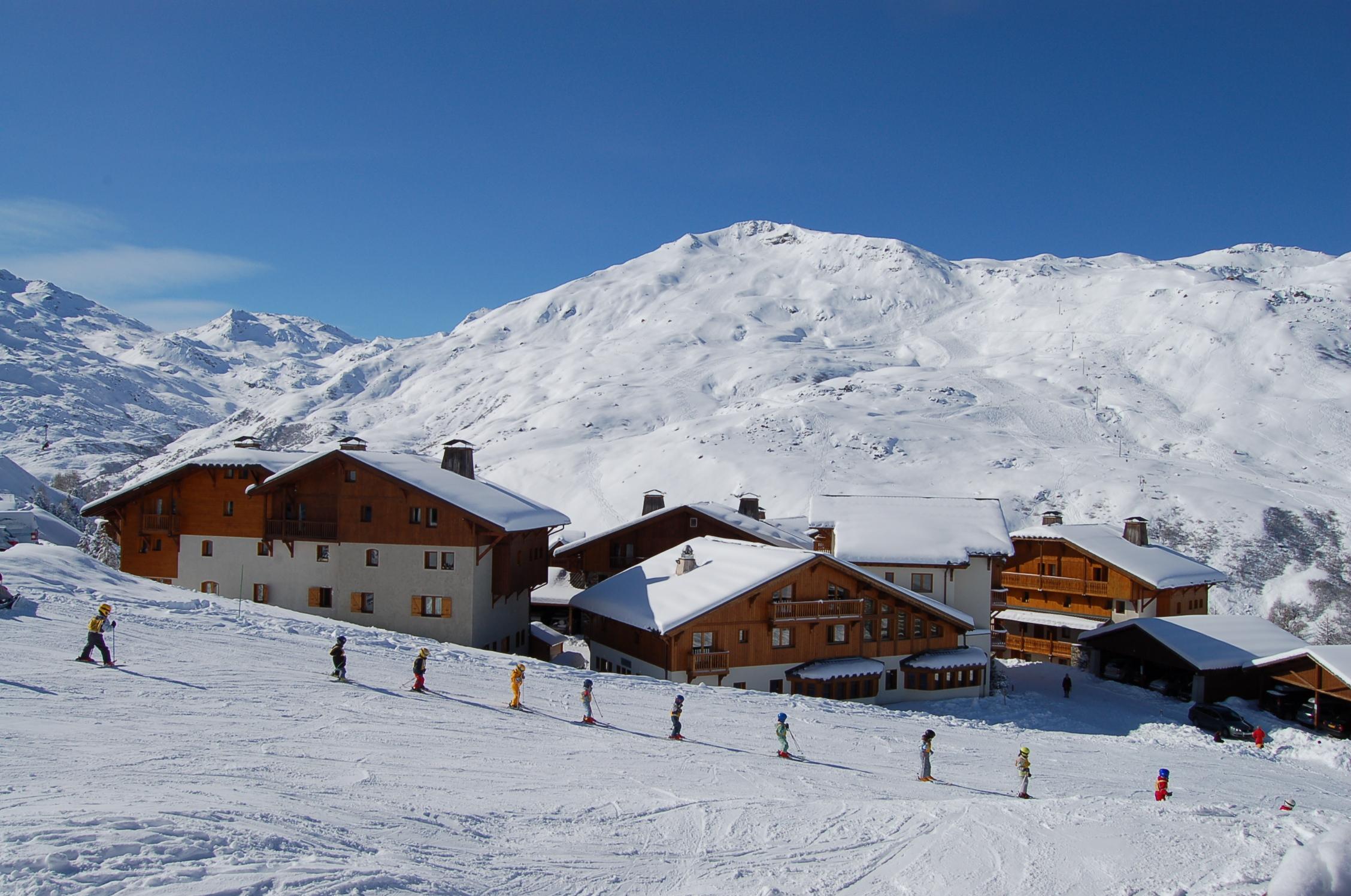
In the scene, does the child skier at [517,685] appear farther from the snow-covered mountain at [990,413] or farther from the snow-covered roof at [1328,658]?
the snow-covered mountain at [990,413]

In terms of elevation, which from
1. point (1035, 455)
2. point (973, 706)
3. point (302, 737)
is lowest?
point (973, 706)

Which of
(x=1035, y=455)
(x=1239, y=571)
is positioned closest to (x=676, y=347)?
(x=1035, y=455)

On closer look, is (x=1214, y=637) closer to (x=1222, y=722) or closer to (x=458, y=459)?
(x=1222, y=722)

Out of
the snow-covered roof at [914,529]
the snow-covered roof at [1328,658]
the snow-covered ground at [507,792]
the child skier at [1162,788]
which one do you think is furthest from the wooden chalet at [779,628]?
the child skier at [1162,788]

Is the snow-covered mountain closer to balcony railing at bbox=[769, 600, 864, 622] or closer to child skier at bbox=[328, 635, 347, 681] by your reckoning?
balcony railing at bbox=[769, 600, 864, 622]

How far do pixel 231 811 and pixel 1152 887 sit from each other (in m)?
12.7

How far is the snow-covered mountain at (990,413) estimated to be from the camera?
8144 centimetres

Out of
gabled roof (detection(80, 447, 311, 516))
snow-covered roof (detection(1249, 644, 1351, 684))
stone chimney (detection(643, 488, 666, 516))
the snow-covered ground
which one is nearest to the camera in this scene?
the snow-covered ground

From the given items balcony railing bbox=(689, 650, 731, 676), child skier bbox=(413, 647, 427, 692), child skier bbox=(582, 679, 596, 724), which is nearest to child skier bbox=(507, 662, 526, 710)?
child skier bbox=(582, 679, 596, 724)

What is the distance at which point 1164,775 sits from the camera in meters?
18.9

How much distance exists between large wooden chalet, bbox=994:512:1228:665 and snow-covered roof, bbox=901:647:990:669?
1228cm

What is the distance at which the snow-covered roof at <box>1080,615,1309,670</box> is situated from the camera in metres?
38.4

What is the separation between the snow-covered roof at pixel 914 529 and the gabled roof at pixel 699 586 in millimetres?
2429

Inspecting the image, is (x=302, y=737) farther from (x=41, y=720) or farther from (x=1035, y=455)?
(x=1035, y=455)
